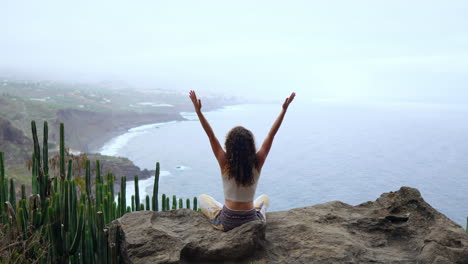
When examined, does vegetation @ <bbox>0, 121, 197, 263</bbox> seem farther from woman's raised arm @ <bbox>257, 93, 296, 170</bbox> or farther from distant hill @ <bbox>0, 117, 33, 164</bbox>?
distant hill @ <bbox>0, 117, 33, 164</bbox>

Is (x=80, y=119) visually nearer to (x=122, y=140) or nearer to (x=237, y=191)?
(x=122, y=140)

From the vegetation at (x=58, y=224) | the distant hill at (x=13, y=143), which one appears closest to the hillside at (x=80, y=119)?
the distant hill at (x=13, y=143)

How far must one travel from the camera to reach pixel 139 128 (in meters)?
34.4

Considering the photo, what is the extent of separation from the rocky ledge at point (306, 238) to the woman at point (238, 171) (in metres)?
0.17

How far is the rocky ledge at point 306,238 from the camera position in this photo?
3422mm

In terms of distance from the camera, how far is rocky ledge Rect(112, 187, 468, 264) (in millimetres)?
3422

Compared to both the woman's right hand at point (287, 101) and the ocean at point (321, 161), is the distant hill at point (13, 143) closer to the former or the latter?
the ocean at point (321, 161)

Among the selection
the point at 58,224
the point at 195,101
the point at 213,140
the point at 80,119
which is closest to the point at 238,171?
the point at 213,140

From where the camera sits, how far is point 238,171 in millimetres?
3756

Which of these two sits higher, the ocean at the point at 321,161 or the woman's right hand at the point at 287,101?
the woman's right hand at the point at 287,101

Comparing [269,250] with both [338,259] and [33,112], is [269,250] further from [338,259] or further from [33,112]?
[33,112]

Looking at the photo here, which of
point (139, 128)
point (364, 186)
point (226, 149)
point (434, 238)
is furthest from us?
point (139, 128)

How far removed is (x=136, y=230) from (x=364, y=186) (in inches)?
785

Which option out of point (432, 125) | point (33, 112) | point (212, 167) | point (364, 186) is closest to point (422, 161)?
point (364, 186)
